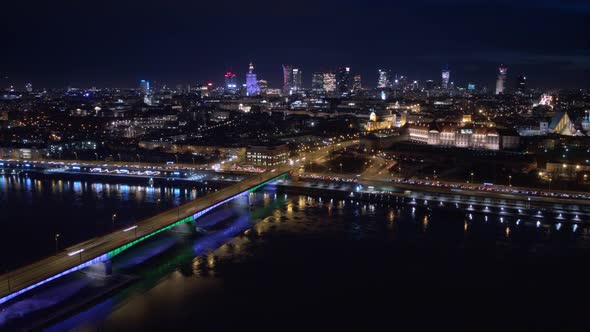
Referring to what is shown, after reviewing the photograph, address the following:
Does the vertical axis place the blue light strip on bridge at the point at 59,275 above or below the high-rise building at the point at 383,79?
below

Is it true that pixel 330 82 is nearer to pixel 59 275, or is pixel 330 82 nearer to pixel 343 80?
pixel 343 80

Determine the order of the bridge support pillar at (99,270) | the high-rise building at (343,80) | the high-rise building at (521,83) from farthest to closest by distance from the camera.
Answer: the high-rise building at (343,80) < the high-rise building at (521,83) < the bridge support pillar at (99,270)

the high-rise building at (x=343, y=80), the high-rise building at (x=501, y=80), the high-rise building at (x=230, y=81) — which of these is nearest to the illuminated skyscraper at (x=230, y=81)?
the high-rise building at (x=230, y=81)

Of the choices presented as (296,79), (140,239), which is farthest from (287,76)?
(140,239)

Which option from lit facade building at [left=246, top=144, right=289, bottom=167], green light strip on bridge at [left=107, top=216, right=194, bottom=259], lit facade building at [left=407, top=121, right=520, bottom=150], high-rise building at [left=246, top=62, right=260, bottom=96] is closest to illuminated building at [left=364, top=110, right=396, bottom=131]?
lit facade building at [left=407, top=121, right=520, bottom=150]

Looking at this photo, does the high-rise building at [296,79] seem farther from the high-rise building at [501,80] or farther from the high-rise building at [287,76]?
the high-rise building at [501,80]

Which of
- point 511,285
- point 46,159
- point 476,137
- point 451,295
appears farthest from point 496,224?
point 46,159

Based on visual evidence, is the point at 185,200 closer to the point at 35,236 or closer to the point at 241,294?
the point at 35,236
